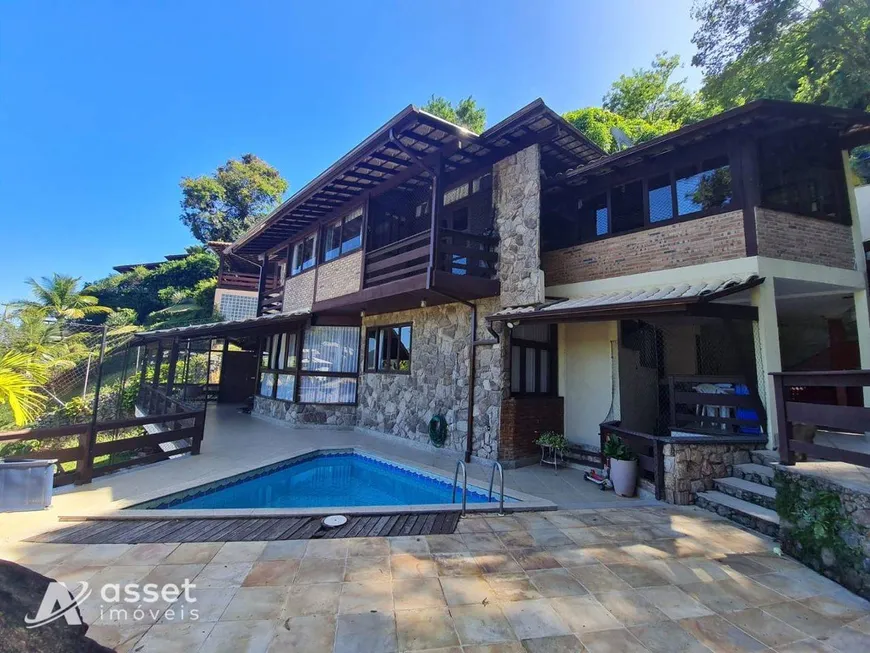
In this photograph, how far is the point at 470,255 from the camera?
7961mm

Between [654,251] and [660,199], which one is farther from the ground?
[660,199]

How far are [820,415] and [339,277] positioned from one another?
9.96 metres

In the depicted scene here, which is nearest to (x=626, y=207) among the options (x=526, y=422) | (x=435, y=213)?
(x=435, y=213)

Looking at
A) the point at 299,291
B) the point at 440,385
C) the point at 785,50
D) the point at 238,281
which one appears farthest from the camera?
the point at 238,281

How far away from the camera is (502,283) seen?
26.5 ft

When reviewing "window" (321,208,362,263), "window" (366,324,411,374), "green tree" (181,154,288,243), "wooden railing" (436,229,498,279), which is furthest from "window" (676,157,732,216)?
"green tree" (181,154,288,243)

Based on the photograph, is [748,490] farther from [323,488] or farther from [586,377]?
[323,488]

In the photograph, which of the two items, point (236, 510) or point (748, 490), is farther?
point (748, 490)

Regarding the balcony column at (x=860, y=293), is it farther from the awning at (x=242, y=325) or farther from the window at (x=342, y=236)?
the awning at (x=242, y=325)

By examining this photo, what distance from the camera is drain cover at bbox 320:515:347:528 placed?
4.52 m

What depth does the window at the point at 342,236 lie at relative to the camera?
34.8 feet

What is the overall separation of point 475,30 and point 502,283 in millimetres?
8484

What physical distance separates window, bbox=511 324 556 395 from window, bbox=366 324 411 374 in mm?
3096

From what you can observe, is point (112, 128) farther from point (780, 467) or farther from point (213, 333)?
point (780, 467)
